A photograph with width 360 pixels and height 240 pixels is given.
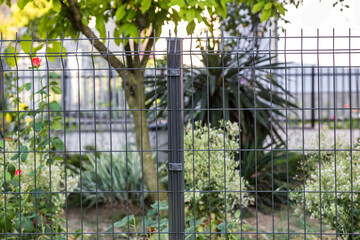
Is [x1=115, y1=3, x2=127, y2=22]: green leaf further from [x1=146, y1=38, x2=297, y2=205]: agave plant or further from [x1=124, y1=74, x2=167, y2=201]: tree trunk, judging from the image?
[x1=146, y1=38, x2=297, y2=205]: agave plant

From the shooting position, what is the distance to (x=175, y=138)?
3.18 m

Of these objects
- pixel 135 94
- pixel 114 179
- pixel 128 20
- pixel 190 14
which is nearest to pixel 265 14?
pixel 190 14

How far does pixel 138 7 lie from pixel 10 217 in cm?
231

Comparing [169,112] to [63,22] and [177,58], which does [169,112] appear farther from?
[63,22]

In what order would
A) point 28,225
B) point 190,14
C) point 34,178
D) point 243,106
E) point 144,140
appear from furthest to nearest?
point 243,106, point 144,140, point 34,178, point 190,14, point 28,225

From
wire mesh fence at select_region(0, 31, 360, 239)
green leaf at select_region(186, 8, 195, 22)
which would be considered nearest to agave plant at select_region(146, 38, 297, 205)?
wire mesh fence at select_region(0, 31, 360, 239)

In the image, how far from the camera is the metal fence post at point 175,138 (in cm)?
318

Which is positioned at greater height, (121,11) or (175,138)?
(121,11)

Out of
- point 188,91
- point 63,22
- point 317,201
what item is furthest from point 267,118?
point 63,22

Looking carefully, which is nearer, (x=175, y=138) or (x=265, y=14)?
(x=175, y=138)

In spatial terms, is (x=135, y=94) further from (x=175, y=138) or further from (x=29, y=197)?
(x=175, y=138)

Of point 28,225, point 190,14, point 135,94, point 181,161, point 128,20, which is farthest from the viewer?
point 135,94

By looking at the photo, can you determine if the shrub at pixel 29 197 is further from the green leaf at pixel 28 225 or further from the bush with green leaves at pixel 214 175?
the bush with green leaves at pixel 214 175

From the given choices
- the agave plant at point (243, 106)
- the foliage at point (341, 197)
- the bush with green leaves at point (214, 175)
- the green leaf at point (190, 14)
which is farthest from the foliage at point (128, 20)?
the foliage at point (341, 197)
